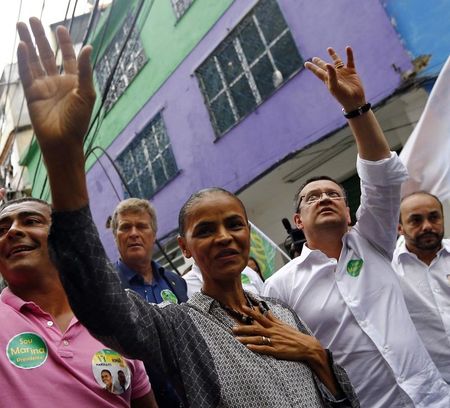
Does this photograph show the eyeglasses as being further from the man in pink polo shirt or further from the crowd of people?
the man in pink polo shirt

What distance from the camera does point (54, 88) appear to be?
1.10 meters

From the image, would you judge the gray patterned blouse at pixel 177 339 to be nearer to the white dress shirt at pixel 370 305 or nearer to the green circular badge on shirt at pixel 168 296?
the white dress shirt at pixel 370 305

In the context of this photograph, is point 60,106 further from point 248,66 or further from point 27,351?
point 248,66

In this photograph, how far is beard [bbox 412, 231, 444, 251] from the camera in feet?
8.44

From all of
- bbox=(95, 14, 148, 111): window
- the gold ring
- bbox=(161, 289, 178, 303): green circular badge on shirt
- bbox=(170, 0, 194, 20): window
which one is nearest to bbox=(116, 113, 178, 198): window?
bbox=(95, 14, 148, 111): window

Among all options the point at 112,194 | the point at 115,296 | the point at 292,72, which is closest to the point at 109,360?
the point at 115,296

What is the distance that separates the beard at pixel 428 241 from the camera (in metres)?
2.57

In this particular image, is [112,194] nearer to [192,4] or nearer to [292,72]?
[192,4]

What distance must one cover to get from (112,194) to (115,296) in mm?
9679

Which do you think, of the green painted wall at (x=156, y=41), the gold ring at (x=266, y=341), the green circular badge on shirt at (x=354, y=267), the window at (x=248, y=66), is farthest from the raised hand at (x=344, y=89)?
the green painted wall at (x=156, y=41)

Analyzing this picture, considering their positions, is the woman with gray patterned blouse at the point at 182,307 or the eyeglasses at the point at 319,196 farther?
the eyeglasses at the point at 319,196

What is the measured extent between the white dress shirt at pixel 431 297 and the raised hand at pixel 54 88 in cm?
205

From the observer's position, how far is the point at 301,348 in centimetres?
134

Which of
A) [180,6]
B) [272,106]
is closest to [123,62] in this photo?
[180,6]
